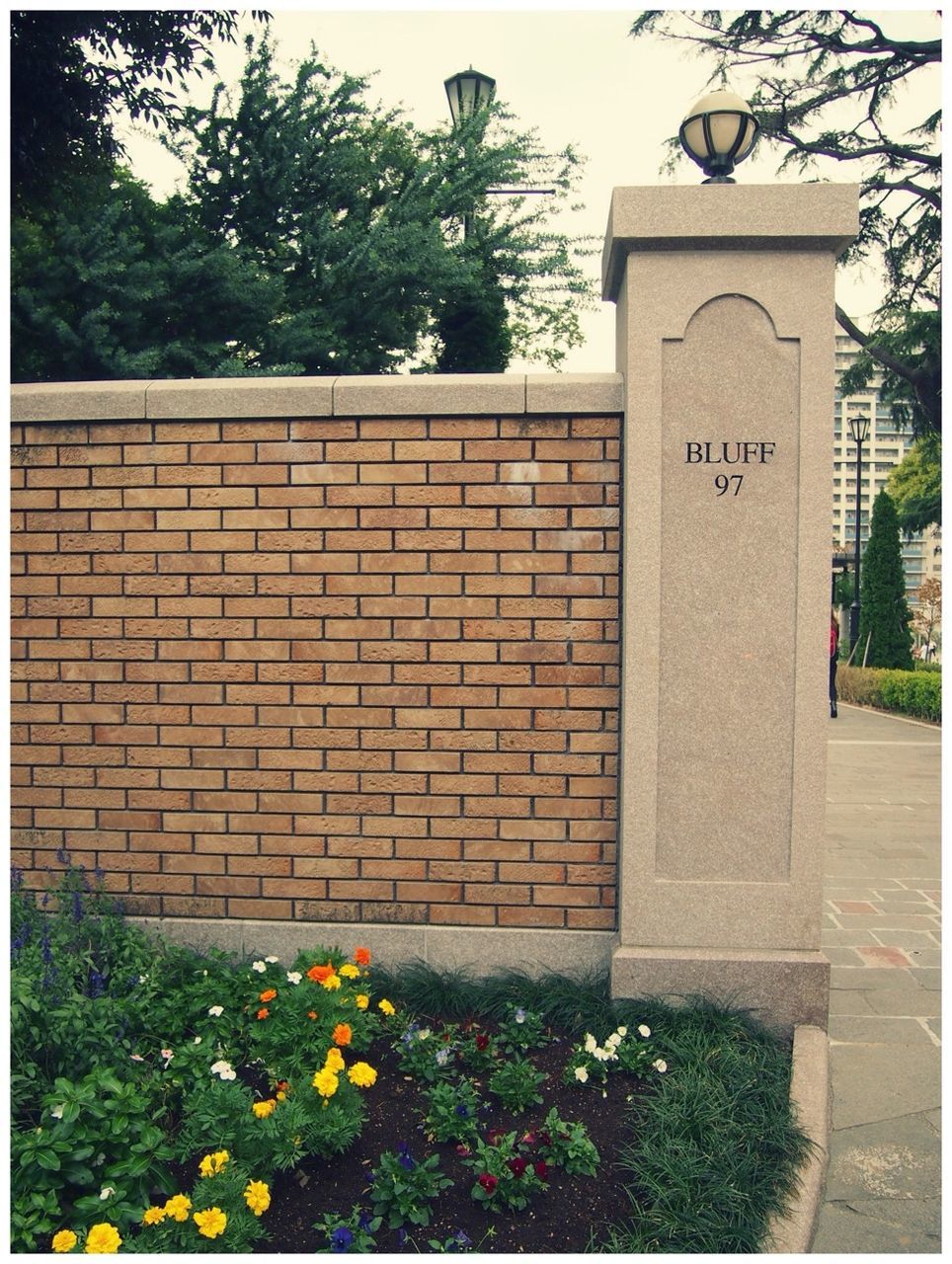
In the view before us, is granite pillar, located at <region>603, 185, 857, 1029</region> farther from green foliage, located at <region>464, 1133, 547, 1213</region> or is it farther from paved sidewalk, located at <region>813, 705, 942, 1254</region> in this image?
green foliage, located at <region>464, 1133, 547, 1213</region>

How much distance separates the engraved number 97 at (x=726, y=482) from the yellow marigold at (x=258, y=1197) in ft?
9.76

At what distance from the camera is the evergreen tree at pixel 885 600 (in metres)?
23.1

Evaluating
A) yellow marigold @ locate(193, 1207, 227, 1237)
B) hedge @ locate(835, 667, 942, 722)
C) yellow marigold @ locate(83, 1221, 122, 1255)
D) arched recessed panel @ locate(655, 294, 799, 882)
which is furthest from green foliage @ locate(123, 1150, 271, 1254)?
hedge @ locate(835, 667, 942, 722)

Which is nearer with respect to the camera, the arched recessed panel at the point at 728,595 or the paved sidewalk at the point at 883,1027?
the paved sidewalk at the point at 883,1027

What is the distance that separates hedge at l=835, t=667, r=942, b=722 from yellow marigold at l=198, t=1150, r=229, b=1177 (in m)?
16.8

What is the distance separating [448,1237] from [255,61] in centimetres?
1185

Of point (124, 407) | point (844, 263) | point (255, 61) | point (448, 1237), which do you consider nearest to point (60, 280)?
point (255, 61)

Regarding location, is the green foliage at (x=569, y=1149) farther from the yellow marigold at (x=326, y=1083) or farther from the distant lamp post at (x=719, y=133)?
the distant lamp post at (x=719, y=133)

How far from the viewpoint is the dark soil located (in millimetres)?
2711

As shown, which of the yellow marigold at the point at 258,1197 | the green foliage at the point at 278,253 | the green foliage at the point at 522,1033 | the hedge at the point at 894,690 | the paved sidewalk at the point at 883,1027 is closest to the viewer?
the yellow marigold at the point at 258,1197

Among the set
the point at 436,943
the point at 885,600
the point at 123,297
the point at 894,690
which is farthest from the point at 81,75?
the point at 885,600

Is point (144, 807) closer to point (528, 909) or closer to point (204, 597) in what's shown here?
point (204, 597)

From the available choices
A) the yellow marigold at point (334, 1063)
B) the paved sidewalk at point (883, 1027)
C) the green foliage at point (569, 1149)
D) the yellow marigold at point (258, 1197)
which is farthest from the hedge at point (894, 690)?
the yellow marigold at point (258, 1197)

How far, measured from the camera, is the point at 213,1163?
2740 mm
